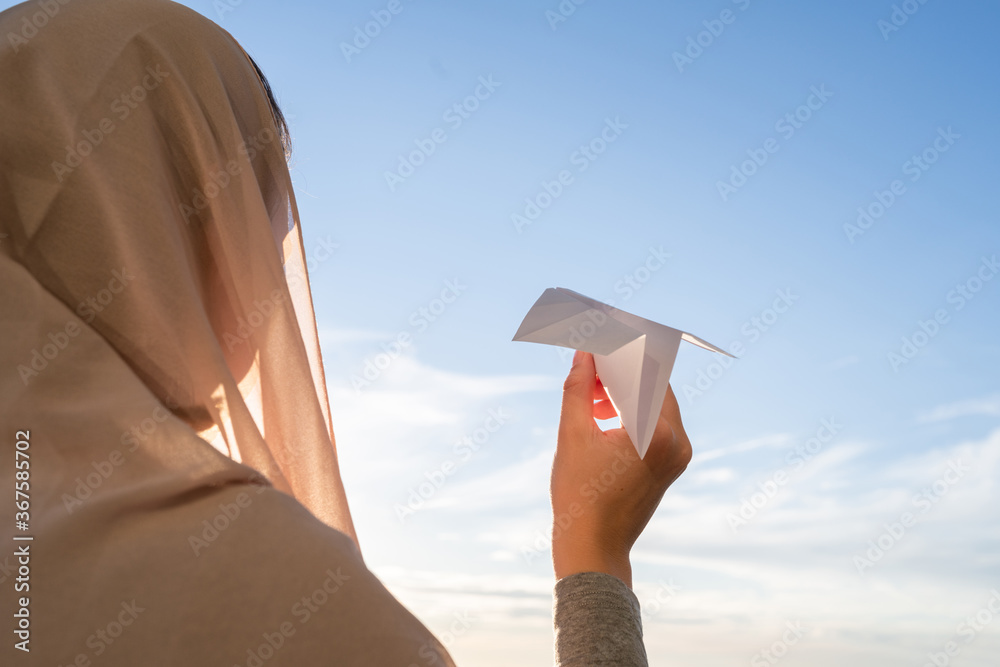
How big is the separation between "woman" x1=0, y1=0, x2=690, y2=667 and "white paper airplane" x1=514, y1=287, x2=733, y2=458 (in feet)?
0.20

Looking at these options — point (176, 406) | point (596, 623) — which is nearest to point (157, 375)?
point (176, 406)

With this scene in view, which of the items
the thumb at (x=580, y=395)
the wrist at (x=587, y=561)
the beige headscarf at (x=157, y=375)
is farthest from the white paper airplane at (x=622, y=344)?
the beige headscarf at (x=157, y=375)

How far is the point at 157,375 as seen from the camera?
2.71 feet

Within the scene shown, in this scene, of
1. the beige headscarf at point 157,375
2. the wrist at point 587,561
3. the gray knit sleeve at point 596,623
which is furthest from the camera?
the wrist at point 587,561

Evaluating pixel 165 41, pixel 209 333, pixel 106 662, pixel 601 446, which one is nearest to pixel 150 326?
pixel 209 333

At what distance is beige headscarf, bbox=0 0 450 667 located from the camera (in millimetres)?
639

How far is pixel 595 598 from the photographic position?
1070 millimetres

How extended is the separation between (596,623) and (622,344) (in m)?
0.43

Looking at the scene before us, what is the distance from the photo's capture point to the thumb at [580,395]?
1243 mm

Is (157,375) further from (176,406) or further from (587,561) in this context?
(587,561)

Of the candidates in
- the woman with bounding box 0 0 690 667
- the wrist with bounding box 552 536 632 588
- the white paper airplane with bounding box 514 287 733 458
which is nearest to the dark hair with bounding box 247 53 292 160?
the woman with bounding box 0 0 690 667

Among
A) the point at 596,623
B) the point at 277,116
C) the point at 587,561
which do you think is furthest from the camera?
the point at 277,116

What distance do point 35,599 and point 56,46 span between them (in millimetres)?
754

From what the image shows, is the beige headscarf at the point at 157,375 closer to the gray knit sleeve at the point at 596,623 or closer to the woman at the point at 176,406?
the woman at the point at 176,406
